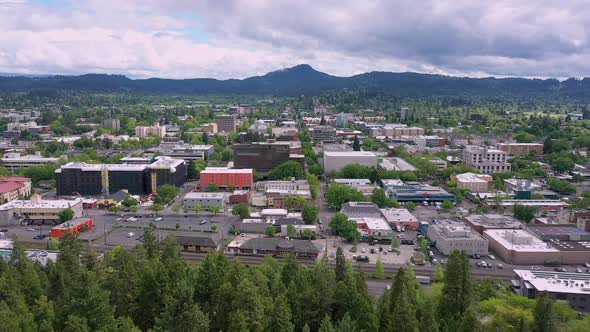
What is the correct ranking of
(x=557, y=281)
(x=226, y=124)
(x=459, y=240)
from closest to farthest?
1. (x=557, y=281)
2. (x=459, y=240)
3. (x=226, y=124)

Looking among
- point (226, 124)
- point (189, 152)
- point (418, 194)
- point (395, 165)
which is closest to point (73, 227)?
point (189, 152)

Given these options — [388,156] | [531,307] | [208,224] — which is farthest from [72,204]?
[388,156]

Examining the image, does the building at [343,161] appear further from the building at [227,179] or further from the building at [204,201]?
the building at [204,201]

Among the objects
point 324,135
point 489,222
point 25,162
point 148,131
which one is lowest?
point 489,222

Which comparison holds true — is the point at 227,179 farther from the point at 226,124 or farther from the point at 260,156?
the point at 226,124

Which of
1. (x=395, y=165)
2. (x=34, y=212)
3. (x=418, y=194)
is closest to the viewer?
(x=34, y=212)

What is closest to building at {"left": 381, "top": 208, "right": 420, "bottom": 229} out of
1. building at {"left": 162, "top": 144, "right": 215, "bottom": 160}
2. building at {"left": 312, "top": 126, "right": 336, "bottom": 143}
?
building at {"left": 162, "top": 144, "right": 215, "bottom": 160}

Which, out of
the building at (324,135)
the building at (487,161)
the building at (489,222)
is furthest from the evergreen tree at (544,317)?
the building at (324,135)
